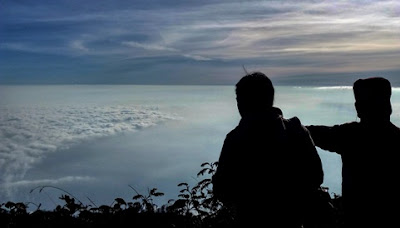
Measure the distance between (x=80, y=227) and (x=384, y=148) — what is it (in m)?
4.10

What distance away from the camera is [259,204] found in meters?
3.02

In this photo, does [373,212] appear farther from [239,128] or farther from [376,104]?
[239,128]

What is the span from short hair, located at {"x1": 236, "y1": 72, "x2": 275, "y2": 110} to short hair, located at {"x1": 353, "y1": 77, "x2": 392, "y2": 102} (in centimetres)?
88

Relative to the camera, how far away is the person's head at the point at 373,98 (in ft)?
10.6

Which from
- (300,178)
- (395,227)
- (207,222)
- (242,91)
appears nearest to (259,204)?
(300,178)

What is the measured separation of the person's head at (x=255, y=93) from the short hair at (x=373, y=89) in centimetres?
87

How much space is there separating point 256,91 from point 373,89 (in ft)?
3.61

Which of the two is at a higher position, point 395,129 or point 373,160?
point 395,129

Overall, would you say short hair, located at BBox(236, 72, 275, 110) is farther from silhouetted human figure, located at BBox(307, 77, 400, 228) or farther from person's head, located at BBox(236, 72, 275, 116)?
silhouetted human figure, located at BBox(307, 77, 400, 228)

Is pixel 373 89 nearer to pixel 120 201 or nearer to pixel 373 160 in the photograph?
pixel 373 160

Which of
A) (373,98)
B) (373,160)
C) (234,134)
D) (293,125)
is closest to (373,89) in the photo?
(373,98)

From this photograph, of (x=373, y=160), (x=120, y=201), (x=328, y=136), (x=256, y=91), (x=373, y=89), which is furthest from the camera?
(x=120, y=201)

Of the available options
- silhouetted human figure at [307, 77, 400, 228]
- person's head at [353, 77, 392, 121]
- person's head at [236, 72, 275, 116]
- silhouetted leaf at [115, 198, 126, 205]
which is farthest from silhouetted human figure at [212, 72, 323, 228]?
silhouetted leaf at [115, 198, 126, 205]

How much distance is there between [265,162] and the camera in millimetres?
2973
